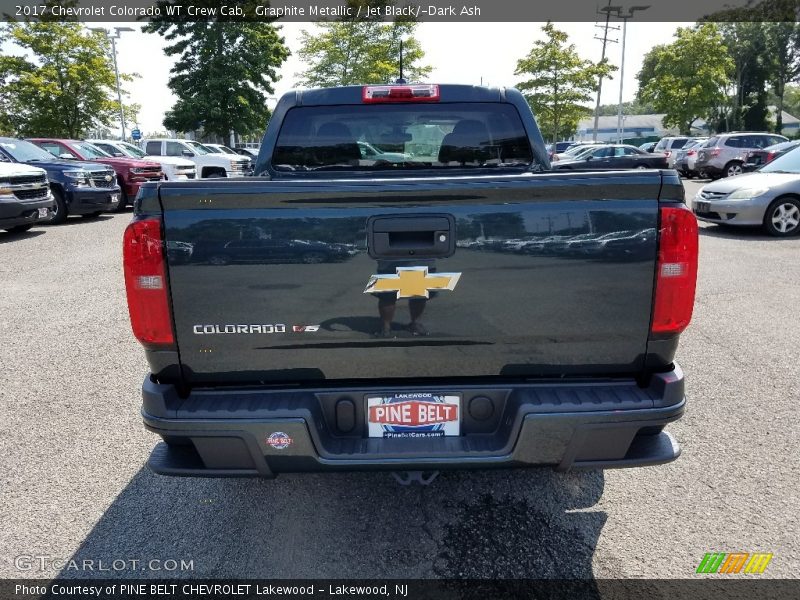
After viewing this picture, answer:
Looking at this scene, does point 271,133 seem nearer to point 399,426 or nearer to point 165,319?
point 165,319

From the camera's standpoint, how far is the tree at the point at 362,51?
106ft

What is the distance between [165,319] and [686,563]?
7.98 ft

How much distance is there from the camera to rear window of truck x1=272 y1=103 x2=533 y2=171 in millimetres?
3580

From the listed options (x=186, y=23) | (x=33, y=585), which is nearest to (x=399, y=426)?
(x=33, y=585)

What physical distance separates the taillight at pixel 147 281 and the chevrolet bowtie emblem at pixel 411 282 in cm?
79

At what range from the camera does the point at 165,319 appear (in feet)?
7.37

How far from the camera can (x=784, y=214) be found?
10.6m

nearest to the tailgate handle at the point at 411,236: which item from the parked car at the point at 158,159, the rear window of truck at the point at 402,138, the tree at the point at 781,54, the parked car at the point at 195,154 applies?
the rear window of truck at the point at 402,138

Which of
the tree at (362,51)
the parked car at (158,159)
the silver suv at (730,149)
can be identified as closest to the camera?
the parked car at (158,159)

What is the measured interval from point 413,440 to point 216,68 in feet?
125

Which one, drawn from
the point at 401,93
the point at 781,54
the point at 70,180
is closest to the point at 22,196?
the point at 70,180

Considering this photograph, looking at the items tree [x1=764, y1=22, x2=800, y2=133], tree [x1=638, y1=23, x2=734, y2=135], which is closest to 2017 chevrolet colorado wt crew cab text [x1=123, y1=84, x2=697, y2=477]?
tree [x1=638, y1=23, x2=734, y2=135]

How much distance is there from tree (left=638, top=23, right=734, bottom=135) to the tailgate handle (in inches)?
1972

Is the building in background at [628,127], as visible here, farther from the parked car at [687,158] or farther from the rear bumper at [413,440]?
the rear bumper at [413,440]
